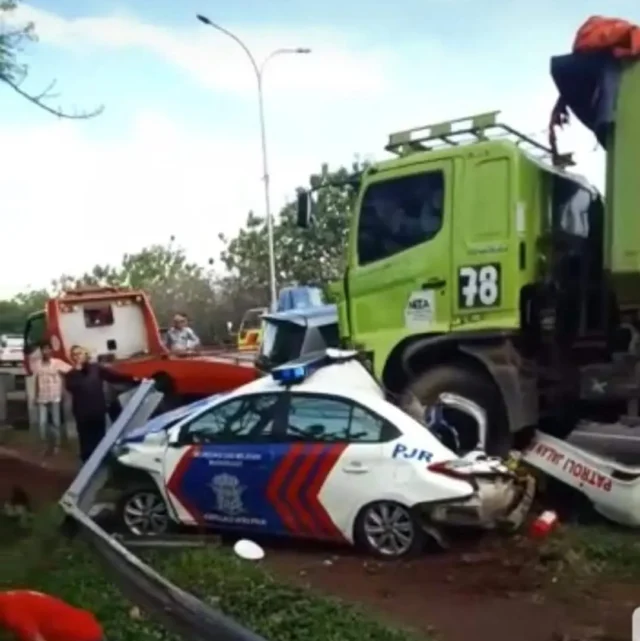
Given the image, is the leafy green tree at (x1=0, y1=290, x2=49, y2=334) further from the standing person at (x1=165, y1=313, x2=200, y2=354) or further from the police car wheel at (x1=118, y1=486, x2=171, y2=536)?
the police car wheel at (x1=118, y1=486, x2=171, y2=536)

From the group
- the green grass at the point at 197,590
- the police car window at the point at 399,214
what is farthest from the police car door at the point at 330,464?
the police car window at the point at 399,214

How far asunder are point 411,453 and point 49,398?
8550 mm

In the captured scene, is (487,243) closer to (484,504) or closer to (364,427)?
(364,427)

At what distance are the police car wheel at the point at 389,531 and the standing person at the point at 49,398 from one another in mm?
8145

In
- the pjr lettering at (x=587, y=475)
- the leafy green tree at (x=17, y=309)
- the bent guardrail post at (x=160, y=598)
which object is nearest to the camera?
the bent guardrail post at (x=160, y=598)

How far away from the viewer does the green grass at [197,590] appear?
718cm

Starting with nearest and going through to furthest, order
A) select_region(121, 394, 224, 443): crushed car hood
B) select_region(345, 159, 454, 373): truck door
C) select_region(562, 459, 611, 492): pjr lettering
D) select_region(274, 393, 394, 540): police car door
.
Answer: select_region(274, 393, 394, 540): police car door
select_region(562, 459, 611, 492): pjr lettering
select_region(121, 394, 224, 443): crushed car hood
select_region(345, 159, 454, 373): truck door

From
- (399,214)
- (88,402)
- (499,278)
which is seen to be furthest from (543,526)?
(88,402)

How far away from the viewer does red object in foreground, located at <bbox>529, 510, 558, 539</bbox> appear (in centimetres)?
963

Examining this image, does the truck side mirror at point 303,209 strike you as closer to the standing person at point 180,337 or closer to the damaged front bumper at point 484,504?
the damaged front bumper at point 484,504

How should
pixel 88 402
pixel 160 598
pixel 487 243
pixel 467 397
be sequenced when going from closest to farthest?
pixel 160 598 → pixel 487 243 → pixel 467 397 → pixel 88 402

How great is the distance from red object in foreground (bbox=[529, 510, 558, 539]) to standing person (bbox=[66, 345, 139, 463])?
5.54m

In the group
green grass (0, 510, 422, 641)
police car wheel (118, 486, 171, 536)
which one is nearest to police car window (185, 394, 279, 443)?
police car wheel (118, 486, 171, 536)

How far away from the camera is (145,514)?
34.1 ft
